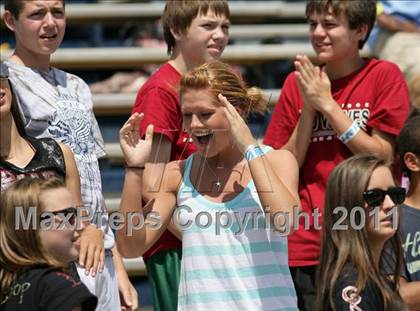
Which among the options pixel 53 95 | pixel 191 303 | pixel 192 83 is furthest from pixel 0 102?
pixel 191 303

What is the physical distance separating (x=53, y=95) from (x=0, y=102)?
400mm

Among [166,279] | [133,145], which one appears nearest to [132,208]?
[133,145]

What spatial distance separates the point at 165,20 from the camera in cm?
543

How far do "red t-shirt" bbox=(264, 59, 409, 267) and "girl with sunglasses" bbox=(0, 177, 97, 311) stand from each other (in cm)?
153

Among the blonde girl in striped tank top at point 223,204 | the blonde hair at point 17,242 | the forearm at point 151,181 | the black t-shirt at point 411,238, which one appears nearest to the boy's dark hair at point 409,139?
the black t-shirt at point 411,238

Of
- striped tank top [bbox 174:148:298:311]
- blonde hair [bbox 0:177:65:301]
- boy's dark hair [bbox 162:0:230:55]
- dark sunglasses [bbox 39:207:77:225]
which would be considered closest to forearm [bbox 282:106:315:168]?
boy's dark hair [bbox 162:0:230:55]

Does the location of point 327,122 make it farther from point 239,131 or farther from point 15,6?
point 15,6

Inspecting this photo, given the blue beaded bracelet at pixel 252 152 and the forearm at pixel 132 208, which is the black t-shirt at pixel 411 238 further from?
the forearm at pixel 132 208

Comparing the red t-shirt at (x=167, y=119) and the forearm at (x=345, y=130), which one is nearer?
the red t-shirt at (x=167, y=119)

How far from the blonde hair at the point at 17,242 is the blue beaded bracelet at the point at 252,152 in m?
0.83

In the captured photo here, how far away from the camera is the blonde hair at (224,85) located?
4363mm

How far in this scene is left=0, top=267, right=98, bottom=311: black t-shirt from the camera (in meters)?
3.57

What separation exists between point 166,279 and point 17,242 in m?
1.39

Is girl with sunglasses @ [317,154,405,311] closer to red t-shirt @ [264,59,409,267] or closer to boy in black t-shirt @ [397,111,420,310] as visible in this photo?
boy in black t-shirt @ [397,111,420,310]
